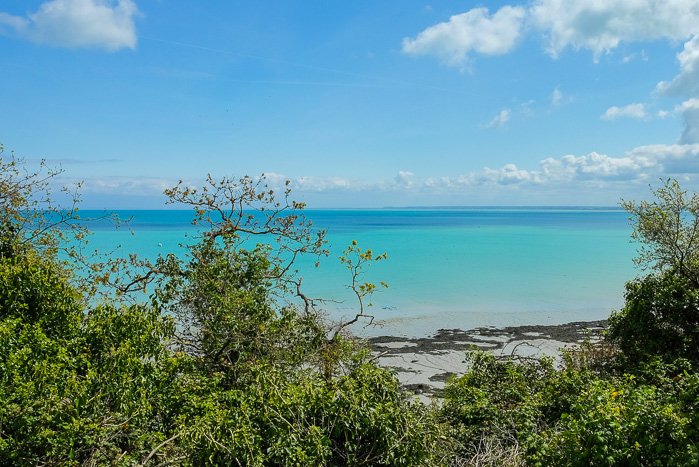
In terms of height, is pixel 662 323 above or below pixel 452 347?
above

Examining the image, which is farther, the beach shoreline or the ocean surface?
the ocean surface

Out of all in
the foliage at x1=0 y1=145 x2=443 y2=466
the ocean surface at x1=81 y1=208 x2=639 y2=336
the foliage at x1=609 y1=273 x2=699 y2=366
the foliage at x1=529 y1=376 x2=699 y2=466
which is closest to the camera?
the foliage at x1=529 y1=376 x2=699 y2=466

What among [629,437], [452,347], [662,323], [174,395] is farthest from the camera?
[452,347]

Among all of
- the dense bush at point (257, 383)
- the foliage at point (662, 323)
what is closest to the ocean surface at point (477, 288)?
the dense bush at point (257, 383)

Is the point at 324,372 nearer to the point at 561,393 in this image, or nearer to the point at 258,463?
the point at 258,463

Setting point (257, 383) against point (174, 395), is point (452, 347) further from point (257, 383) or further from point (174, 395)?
point (174, 395)

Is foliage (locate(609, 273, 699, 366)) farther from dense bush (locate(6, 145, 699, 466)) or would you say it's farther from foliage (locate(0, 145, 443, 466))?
foliage (locate(0, 145, 443, 466))

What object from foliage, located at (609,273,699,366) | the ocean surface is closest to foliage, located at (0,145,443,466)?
the ocean surface

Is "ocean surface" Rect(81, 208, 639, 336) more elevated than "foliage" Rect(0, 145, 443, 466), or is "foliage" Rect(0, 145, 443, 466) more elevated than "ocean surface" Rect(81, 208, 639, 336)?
"foliage" Rect(0, 145, 443, 466)

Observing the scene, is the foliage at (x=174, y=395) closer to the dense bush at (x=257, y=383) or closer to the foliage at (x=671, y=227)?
the dense bush at (x=257, y=383)

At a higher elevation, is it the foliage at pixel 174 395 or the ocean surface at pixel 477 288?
the foliage at pixel 174 395

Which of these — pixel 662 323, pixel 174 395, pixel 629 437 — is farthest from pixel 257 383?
pixel 662 323

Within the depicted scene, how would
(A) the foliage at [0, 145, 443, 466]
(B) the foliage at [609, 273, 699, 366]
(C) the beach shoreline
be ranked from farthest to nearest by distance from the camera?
1. (C) the beach shoreline
2. (B) the foliage at [609, 273, 699, 366]
3. (A) the foliage at [0, 145, 443, 466]

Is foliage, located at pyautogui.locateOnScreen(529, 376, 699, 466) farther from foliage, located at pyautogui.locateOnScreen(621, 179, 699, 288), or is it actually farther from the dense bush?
foliage, located at pyautogui.locateOnScreen(621, 179, 699, 288)
